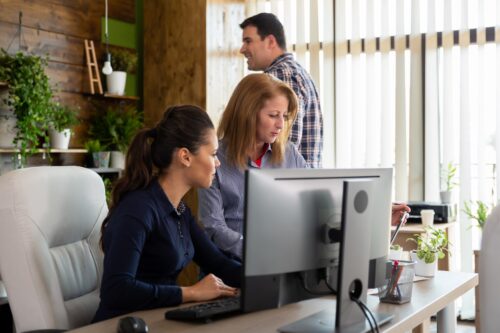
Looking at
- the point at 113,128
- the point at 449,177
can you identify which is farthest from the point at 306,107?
the point at 113,128

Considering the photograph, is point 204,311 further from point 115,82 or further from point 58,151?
point 115,82

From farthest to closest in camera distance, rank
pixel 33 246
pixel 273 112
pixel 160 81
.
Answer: pixel 160 81 < pixel 273 112 < pixel 33 246

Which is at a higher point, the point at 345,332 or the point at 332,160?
the point at 332,160

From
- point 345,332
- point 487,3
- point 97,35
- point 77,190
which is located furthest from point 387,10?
point 345,332

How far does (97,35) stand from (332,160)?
1.87m

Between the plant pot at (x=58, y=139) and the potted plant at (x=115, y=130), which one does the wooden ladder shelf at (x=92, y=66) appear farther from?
the plant pot at (x=58, y=139)

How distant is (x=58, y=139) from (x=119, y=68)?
80cm

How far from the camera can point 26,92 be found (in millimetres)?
3986

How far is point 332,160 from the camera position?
5.12 m

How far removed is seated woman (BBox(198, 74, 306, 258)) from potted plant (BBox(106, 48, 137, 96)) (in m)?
2.29

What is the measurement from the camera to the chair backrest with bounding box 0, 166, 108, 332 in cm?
199

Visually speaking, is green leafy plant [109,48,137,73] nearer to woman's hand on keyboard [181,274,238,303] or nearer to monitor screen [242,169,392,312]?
woman's hand on keyboard [181,274,238,303]

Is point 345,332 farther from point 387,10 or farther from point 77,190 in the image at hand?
point 387,10

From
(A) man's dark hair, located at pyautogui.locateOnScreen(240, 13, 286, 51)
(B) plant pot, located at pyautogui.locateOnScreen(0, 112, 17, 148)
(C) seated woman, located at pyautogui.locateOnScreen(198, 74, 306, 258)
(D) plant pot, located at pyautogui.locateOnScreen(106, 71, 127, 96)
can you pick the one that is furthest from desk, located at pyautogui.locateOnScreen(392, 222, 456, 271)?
(B) plant pot, located at pyautogui.locateOnScreen(0, 112, 17, 148)
